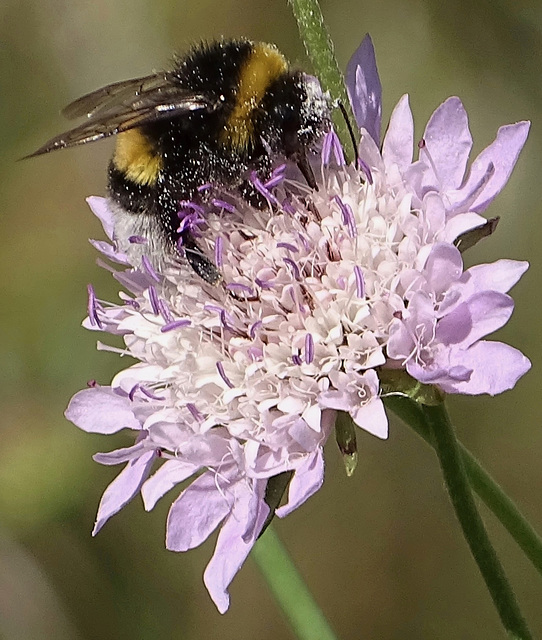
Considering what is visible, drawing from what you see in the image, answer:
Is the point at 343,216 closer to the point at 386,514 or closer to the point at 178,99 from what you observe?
the point at 178,99

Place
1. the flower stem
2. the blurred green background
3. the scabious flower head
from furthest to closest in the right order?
the blurred green background, the flower stem, the scabious flower head

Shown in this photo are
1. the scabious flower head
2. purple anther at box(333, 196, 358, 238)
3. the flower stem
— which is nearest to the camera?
the scabious flower head

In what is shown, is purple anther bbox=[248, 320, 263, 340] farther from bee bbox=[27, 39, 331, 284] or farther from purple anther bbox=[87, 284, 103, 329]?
purple anther bbox=[87, 284, 103, 329]

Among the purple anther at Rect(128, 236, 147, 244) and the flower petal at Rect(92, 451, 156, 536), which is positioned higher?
the purple anther at Rect(128, 236, 147, 244)

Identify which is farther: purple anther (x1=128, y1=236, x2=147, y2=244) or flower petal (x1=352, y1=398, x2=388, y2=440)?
purple anther (x1=128, y1=236, x2=147, y2=244)

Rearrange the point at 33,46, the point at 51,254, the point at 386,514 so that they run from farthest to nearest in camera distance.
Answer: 1. the point at 33,46
2. the point at 51,254
3. the point at 386,514

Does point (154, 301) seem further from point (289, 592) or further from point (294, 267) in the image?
point (289, 592)

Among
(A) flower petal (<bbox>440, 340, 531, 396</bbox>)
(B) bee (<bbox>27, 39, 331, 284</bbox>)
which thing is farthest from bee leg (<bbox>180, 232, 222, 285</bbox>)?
(A) flower petal (<bbox>440, 340, 531, 396</bbox>)

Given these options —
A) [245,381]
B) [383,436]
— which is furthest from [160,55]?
[383,436]
